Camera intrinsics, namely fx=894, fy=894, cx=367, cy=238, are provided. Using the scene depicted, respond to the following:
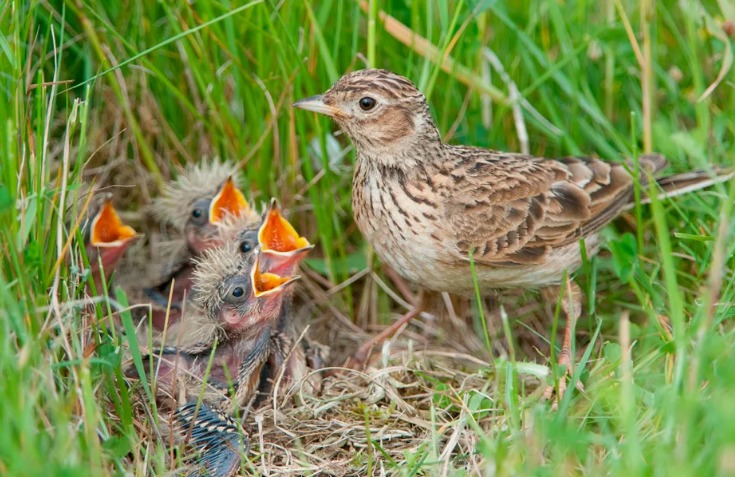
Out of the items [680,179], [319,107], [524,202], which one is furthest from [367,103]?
[680,179]

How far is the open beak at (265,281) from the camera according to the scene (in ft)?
13.8

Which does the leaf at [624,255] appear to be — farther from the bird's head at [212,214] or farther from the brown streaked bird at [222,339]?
the bird's head at [212,214]

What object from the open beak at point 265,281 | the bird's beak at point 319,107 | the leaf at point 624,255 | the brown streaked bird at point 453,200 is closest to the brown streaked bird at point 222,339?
the open beak at point 265,281

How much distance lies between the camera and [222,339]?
14.4 ft

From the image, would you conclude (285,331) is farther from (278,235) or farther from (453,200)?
(453,200)

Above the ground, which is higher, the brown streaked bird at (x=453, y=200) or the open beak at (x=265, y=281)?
the brown streaked bird at (x=453, y=200)

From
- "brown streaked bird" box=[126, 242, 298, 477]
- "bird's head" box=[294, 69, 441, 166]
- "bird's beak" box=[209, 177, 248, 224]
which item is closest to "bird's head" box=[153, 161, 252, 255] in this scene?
"bird's beak" box=[209, 177, 248, 224]

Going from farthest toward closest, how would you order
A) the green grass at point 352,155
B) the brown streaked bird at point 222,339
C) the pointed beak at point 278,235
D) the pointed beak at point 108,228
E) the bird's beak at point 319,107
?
the pointed beak at point 108,228, the pointed beak at point 278,235, the bird's beak at point 319,107, the brown streaked bird at point 222,339, the green grass at point 352,155

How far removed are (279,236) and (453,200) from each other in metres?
0.91

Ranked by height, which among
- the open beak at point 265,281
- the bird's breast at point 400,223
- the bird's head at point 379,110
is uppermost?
the bird's head at point 379,110

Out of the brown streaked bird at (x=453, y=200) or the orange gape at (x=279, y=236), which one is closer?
the brown streaked bird at (x=453, y=200)

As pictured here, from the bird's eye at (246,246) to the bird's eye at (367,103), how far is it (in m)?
0.97

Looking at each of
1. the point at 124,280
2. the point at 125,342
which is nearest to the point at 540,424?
the point at 125,342

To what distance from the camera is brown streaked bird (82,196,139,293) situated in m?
4.52
